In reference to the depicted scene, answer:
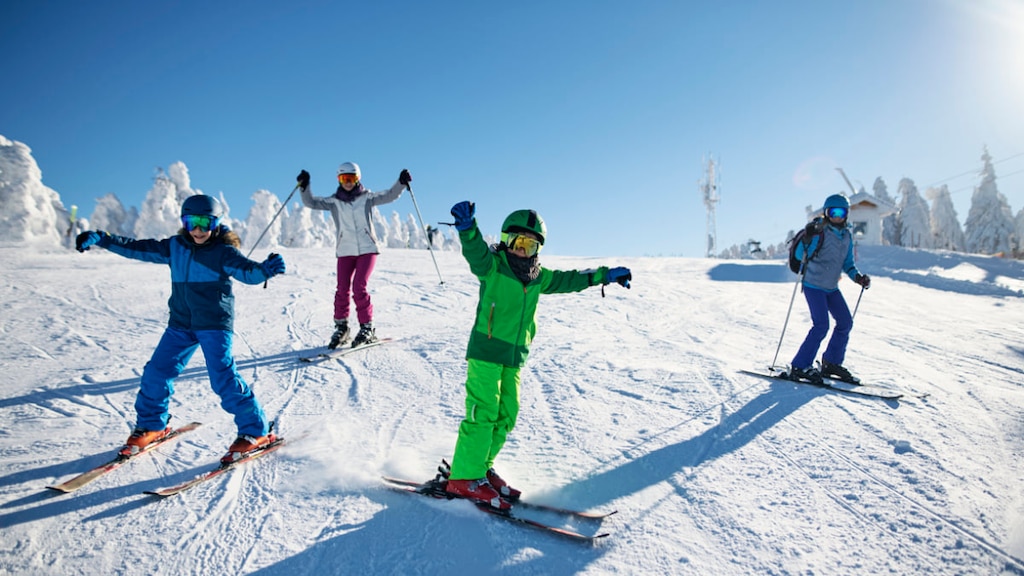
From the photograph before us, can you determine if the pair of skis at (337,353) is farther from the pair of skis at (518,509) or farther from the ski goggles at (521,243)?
the ski goggles at (521,243)

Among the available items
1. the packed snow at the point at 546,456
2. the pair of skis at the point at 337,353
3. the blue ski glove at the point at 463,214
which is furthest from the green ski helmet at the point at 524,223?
the pair of skis at the point at 337,353

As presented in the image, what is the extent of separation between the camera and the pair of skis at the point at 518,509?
8.46 ft

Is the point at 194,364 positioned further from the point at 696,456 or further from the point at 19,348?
the point at 696,456

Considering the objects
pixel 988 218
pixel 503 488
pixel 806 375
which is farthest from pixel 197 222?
pixel 988 218

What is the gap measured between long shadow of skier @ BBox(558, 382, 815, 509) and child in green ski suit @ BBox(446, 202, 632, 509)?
51cm

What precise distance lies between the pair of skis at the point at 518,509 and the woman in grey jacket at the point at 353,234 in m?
3.62

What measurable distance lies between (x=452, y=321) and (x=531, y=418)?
4177 mm

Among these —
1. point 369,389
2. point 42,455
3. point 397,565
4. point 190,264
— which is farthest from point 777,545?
point 42,455

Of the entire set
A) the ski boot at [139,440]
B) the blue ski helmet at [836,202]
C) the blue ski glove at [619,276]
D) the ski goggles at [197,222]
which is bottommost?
the ski boot at [139,440]

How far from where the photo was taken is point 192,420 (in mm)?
4164

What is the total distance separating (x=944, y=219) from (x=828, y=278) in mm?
58052

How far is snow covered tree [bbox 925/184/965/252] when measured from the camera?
153ft

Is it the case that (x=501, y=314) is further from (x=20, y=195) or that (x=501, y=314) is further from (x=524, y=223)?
(x=20, y=195)

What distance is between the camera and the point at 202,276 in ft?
11.4
